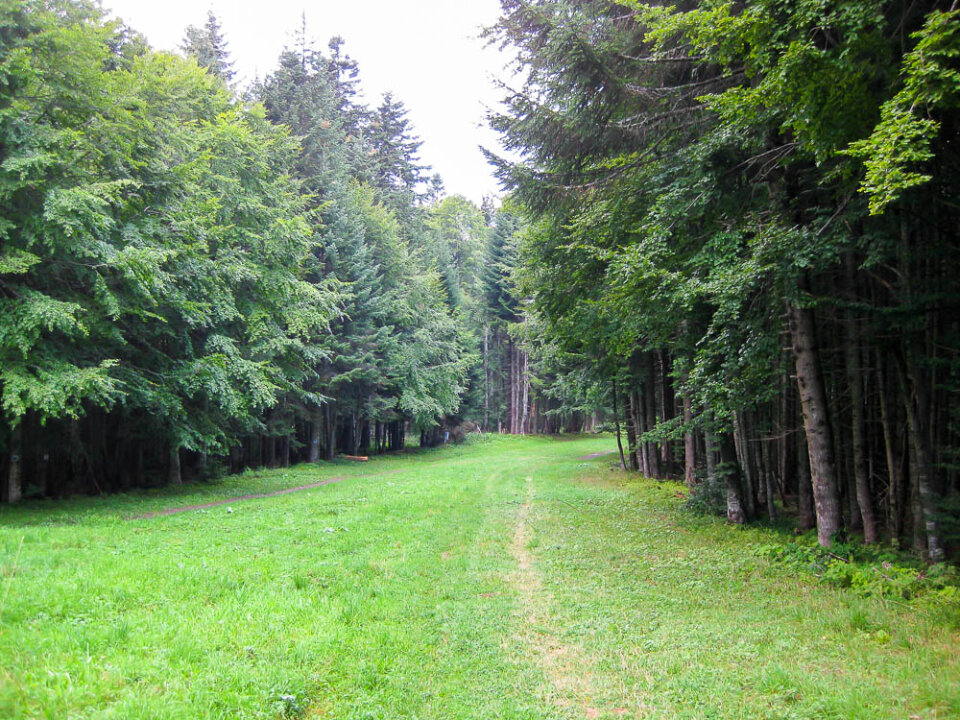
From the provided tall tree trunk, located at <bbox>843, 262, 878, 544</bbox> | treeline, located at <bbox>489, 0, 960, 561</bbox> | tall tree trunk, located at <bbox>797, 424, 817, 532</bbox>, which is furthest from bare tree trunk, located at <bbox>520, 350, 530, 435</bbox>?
tall tree trunk, located at <bbox>843, 262, 878, 544</bbox>

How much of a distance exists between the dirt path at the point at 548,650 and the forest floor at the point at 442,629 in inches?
1.1

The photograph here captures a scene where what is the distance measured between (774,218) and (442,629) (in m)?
6.52

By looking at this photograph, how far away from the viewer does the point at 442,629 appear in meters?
5.55

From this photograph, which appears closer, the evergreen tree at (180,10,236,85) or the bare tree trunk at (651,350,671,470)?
the bare tree trunk at (651,350,671,470)

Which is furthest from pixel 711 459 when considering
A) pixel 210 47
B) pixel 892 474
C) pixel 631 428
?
pixel 210 47

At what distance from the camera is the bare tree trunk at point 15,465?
1324cm

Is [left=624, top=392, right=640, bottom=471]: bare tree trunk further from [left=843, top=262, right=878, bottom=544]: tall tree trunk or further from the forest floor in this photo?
[left=843, top=262, right=878, bottom=544]: tall tree trunk

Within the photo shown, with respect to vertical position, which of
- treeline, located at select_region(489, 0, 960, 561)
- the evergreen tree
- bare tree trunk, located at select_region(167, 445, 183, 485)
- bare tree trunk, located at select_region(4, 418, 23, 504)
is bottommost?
bare tree trunk, located at select_region(167, 445, 183, 485)

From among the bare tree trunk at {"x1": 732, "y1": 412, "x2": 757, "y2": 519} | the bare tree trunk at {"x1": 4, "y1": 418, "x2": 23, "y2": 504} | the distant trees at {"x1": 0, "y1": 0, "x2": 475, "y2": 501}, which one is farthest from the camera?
the bare tree trunk at {"x1": 4, "y1": 418, "x2": 23, "y2": 504}

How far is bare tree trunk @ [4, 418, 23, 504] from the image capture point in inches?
521

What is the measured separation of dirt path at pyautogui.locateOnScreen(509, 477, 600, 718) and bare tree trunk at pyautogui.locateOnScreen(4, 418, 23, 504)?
506 inches

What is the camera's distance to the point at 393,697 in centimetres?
417

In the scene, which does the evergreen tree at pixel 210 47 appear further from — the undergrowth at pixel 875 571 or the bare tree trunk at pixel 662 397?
the undergrowth at pixel 875 571

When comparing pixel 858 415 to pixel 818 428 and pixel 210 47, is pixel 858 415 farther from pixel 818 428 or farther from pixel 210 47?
pixel 210 47
